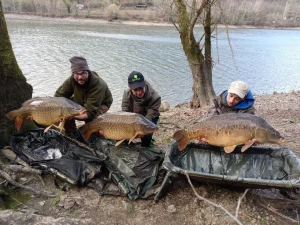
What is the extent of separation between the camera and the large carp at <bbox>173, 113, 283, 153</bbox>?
8.83 feet

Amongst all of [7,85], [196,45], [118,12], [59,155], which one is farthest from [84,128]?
[118,12]

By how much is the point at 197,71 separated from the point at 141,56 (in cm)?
1020

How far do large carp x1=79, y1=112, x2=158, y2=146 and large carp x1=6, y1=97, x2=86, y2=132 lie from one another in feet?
0.85

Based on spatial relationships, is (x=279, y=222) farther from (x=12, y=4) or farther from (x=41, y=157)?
(x=12, y=4)

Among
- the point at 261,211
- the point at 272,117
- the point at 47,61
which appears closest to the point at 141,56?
the point at 47,61

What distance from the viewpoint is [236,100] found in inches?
120

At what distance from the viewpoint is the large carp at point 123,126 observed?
10.1ft

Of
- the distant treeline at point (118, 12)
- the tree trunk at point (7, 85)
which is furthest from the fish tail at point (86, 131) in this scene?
the distant treeline at point (118, 12)

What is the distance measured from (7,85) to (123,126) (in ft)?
4.83

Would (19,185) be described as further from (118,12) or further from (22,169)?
(118,12)

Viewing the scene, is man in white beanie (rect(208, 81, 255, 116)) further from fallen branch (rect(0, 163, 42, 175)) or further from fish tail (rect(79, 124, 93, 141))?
fallen branch (rect(0, 163, 42, 175))

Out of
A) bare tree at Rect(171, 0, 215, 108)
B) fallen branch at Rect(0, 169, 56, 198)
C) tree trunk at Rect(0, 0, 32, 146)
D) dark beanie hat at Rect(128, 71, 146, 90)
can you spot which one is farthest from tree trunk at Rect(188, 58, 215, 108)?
fallen branch at Rect(0, 169, 56, 198)

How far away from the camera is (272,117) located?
20.5 ft

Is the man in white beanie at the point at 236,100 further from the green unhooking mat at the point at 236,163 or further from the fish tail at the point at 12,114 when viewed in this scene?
the fish tail at the point at 12,114
